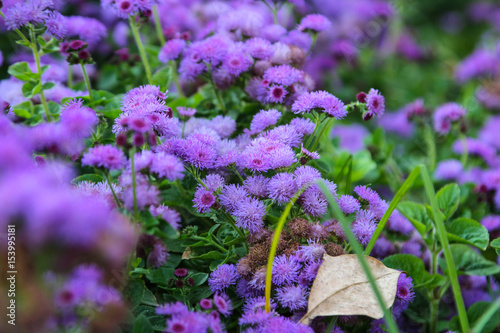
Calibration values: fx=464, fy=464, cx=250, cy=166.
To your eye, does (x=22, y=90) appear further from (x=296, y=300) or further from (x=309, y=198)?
(x=296, y=300)

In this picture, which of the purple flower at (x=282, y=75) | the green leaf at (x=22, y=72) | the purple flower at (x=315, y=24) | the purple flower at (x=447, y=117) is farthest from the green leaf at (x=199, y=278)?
the purple flower at (x=447, y=117)

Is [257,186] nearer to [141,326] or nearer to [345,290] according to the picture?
[345,290]

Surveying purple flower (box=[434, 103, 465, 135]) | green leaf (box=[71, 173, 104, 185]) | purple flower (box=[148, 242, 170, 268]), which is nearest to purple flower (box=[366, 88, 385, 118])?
purple flower (box=[148, 242, 170, 268])

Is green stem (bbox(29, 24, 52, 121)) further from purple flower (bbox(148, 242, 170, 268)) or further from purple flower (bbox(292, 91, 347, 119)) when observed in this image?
purple flower (bbox(292, 91, 347, 119))

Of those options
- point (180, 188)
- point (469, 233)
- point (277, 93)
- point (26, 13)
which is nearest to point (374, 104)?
point (277, 93)

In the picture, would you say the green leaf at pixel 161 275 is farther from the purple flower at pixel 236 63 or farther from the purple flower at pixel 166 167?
the purple flower at pixel 236 63

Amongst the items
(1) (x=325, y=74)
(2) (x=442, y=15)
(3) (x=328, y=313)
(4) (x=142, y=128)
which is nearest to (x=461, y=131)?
(1) (x=325, y=74)
